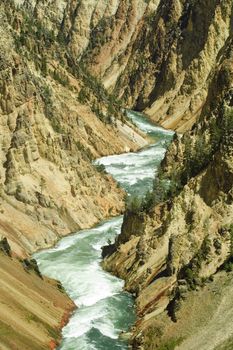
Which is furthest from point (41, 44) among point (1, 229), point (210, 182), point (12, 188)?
point (210, 182)

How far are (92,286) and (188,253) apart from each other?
703 centimetres

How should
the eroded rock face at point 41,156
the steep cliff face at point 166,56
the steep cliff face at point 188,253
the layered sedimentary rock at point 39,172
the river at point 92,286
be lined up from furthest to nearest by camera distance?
the steep cliff face at point 166,56, the eroded rock face at point 41,156, the layered sedimentary rock at point 39,172, the river at point 92,286, the steep cliff face at point 188,253

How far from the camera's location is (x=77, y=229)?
2217 inches

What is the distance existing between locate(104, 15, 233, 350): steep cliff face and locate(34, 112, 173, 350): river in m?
0.94

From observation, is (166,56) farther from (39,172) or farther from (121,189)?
(39,172)

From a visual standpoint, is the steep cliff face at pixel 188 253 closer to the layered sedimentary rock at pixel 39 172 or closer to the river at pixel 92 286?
the river at pixel 92 286

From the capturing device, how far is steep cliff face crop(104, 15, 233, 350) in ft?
98.7

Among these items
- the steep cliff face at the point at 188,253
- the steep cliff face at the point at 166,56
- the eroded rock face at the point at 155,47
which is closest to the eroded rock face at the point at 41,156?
the steep cliff face at the point at 188,253

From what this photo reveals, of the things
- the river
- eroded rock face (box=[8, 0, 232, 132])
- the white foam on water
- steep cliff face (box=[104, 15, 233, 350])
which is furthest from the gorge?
the white foam on water

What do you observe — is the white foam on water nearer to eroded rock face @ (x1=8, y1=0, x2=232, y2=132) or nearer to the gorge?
the gorge

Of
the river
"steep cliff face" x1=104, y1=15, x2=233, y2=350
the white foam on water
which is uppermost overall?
"steep cliff face" x1=104, y1=15, x2=233, y2=350

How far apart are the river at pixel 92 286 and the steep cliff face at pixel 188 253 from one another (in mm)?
942

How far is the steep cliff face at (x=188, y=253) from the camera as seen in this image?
3009 centimetres

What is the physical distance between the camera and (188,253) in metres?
36.6
